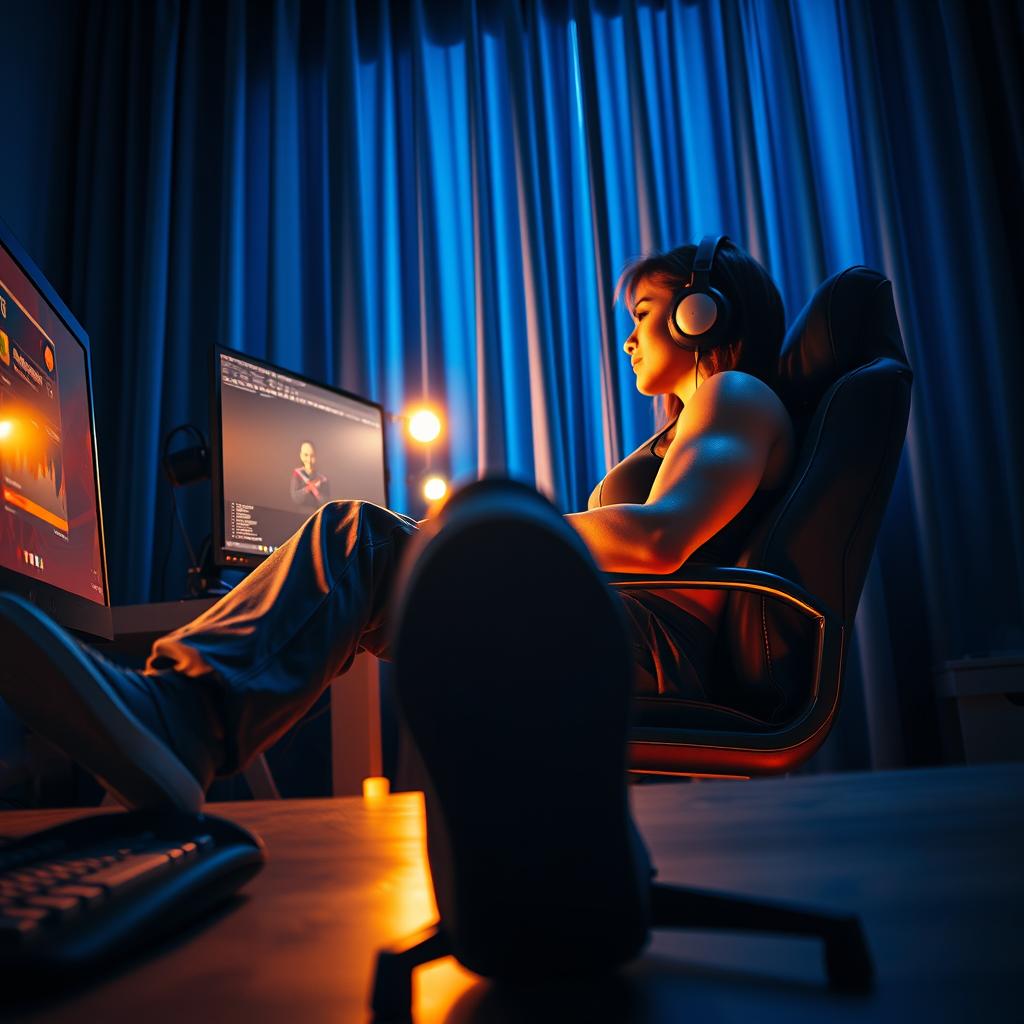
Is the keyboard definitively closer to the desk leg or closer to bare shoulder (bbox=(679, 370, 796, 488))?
bare shoulder (bbox=(679, 370, 796, 488))

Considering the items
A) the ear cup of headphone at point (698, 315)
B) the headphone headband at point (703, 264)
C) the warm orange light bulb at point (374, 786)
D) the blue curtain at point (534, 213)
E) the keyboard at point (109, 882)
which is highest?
the blue curtain at point (534, 213)

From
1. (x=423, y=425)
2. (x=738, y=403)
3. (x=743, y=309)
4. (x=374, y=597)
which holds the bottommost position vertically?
(x=374, y=597)

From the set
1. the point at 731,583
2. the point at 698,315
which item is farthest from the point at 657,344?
the point at 731,583

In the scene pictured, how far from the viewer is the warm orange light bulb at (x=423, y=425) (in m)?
2.49

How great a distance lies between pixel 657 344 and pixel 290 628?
3.28 ft

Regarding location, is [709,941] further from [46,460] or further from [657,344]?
[657,344]

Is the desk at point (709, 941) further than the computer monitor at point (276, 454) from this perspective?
No

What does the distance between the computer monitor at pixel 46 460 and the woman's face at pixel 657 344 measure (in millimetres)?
983

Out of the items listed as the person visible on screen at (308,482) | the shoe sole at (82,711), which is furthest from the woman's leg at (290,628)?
the person visible on screen at (308,482)

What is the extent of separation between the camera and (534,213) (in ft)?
8.94

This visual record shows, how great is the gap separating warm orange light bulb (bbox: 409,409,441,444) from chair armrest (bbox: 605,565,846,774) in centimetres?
144

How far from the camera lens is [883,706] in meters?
2.26

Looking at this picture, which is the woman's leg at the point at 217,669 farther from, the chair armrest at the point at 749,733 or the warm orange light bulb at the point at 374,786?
the warm orange light bulb at the point at 374,786

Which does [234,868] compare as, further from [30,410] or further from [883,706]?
[883,706]
